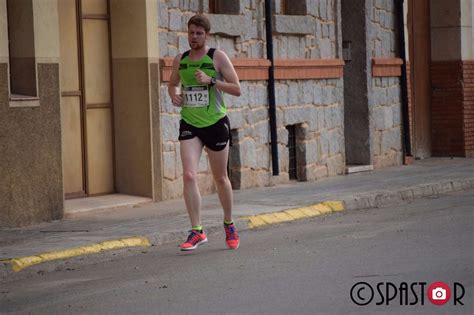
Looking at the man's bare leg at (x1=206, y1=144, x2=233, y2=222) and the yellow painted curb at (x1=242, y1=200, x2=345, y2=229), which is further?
the yellow painted curb at (x1=242, y1=200, x2=345, y2=229)

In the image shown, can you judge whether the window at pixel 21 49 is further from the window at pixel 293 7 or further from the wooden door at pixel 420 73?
the wooden door at pixel 420 73

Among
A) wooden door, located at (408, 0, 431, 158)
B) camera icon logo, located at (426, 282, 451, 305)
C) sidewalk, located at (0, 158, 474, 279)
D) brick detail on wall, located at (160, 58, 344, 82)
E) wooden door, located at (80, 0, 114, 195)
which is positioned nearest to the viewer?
camera icon logo, located at (426, 282, 451, 305)

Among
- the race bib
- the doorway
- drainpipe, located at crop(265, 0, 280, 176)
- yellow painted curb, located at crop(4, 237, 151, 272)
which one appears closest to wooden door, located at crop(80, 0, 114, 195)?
the doorway

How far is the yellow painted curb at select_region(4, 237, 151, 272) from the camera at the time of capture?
10.7 m

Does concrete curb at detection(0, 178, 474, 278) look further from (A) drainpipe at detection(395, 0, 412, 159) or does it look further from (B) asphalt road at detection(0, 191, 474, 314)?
(A) drainpipe at detection(395, 0, 412, 159)

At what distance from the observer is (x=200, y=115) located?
11.6m

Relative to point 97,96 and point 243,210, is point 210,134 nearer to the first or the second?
point 243,210

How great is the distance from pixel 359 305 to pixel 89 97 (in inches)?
297

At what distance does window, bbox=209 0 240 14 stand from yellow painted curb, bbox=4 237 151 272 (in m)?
5.57

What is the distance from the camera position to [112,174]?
15.6 meters

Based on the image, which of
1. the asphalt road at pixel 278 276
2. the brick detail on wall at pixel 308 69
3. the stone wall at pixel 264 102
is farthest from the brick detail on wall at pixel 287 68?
the asphalt road at pixel 278 276

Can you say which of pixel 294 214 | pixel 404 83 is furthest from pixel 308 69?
pixel 294 214

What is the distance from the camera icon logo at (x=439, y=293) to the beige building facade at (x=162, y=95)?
219 inches

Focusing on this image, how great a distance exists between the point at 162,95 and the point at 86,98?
2.89 ft
